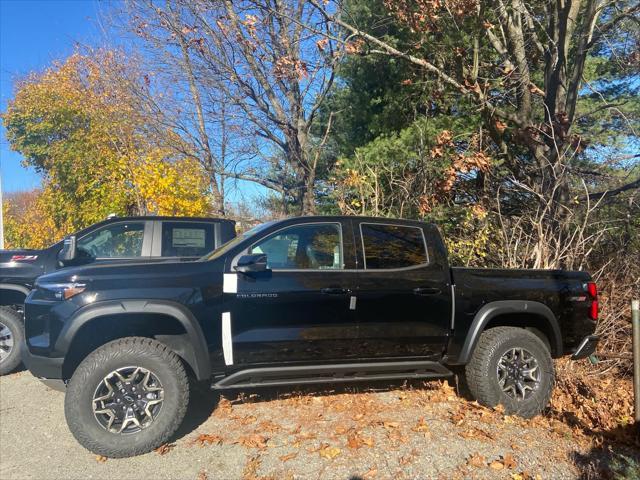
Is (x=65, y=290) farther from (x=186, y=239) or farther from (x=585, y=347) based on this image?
(x=585, y=347)

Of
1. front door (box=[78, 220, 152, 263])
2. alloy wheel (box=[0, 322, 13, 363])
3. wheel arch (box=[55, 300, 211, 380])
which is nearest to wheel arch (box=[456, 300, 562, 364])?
wheel arch (box=[55, 300, 211, 380])

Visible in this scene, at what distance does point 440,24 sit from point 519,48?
1.51m

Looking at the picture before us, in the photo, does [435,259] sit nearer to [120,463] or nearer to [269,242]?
[269,242]

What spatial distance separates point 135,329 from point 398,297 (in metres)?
2.29

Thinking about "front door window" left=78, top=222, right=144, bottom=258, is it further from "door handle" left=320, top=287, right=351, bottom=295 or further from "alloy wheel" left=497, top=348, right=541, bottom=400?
"alloy wheel" left=497, top=348, right=541, bottom=400

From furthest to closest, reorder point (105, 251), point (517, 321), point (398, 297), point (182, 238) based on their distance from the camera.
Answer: point (182, 238) < point (105, 251) < point (517, 321) < point (398, 297)

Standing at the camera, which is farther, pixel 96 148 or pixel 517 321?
pixel 96 148

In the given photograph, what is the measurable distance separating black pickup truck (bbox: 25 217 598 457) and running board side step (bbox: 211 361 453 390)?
12 millimetres

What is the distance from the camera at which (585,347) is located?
4.68 meters

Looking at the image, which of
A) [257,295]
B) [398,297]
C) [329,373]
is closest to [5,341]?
[257,295]

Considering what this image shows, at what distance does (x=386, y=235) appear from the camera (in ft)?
15.0

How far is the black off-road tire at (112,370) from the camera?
3.62m

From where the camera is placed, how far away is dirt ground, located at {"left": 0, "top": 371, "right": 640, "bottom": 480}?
139 inches

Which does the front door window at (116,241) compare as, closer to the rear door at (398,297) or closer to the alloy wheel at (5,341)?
the alloy wheel at (5,341)
